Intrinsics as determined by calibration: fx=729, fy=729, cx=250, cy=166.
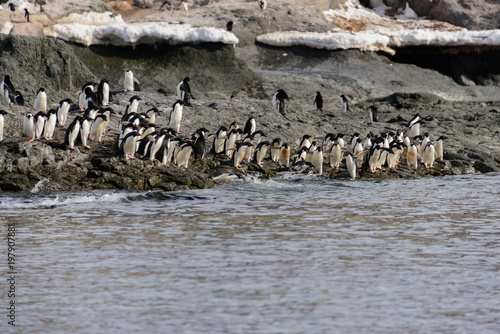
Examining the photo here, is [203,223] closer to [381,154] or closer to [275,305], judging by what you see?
[275,305]

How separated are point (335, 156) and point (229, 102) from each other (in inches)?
175

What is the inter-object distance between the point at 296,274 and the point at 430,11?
33.1 metres

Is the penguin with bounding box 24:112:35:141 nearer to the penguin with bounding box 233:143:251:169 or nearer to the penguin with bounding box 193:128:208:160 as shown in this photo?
the penguin with bounding box 193:128:208:160

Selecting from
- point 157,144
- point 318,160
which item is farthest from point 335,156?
point 157,144

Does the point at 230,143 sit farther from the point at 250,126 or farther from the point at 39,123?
the point at 39,123

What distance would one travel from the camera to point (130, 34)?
81.7 ft

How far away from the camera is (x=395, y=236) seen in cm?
946

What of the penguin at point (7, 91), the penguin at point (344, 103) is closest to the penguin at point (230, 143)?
the penguin at point (7, 91)

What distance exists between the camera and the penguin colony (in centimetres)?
1377

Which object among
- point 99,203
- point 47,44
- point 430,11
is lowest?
point 99,203

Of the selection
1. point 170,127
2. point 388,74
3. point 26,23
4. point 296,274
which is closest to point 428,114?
point 388,74

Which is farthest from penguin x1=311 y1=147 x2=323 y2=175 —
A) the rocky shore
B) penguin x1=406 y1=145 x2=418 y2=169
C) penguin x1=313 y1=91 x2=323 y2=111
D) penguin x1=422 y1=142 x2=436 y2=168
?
penguin x1=313 y1=91 x2=323 y2=111

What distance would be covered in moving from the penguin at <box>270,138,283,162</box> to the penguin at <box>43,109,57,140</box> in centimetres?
458

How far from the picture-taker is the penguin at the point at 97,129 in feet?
46.4
